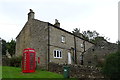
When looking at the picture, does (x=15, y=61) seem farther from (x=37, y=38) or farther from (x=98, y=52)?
(x=98, y=52)

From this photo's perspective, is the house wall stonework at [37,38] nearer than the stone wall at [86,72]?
No

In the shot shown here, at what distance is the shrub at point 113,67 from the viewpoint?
38.5ft

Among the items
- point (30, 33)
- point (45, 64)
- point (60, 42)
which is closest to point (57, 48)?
point (60, 42)

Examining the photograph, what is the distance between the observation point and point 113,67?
11.9 meters

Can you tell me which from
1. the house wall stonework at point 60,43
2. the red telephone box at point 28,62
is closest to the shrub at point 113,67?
the red telephone box at point 28,62

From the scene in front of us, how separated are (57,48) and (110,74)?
1213 cm

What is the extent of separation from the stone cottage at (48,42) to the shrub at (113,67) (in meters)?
10.3

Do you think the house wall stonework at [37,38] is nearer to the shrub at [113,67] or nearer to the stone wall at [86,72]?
the stone wall at [86,72]

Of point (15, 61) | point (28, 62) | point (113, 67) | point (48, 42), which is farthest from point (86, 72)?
point (15, 61)

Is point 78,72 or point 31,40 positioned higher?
point 31,40

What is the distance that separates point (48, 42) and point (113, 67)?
11.5 metres

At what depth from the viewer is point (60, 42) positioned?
24141 millimetres

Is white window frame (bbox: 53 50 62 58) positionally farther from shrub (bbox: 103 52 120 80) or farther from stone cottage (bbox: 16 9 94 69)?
shrub (bbox: 103 52 120 80)

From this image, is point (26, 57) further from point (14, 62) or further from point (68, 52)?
point (68, 52)
